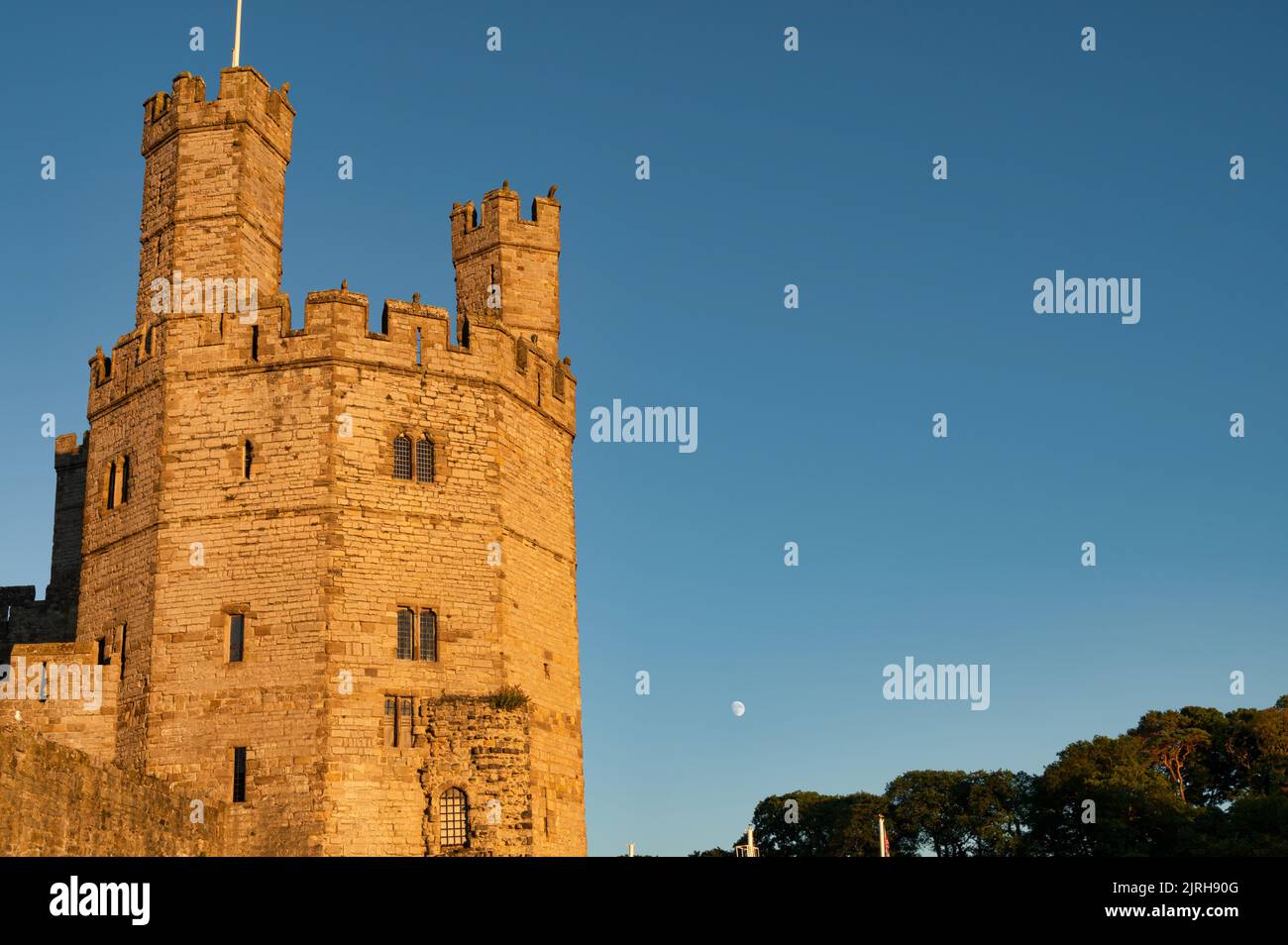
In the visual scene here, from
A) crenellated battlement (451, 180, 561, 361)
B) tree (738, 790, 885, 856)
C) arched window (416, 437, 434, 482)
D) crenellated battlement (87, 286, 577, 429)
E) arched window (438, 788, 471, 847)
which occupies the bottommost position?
tree (738, 790, 885, 856)

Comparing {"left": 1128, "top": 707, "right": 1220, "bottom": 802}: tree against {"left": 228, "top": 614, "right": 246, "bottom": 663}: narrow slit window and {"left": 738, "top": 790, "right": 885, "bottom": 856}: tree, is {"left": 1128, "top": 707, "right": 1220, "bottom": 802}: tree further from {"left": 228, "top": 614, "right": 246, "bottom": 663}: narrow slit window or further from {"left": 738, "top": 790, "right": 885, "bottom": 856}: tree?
{"left": 228, "top": 614, "right": 246, "bottom": 663}: narrow slit window

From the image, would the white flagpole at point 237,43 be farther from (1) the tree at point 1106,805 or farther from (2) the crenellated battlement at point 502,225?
(1) the tree at point 1106,805

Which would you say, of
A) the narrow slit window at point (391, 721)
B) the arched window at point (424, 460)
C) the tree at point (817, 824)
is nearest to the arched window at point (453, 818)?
the narrow slit window at point (391, 721)

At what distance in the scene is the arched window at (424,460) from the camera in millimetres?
32719

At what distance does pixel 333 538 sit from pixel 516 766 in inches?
253

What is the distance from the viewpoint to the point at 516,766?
3078 cm

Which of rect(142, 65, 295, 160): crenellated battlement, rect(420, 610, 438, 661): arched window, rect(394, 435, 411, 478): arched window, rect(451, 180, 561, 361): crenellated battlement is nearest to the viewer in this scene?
rect(420, 610, 438, 661): arched window

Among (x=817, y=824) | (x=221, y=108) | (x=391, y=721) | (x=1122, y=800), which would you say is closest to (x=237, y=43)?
(x=221, y=108)

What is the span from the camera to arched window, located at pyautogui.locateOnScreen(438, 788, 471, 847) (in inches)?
1185

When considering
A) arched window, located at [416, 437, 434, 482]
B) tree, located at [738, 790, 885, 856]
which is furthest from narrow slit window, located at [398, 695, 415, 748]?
tree, located at [738, 790, 885, 856]

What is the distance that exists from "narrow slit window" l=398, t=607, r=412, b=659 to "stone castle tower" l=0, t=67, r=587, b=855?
2.6 inches
